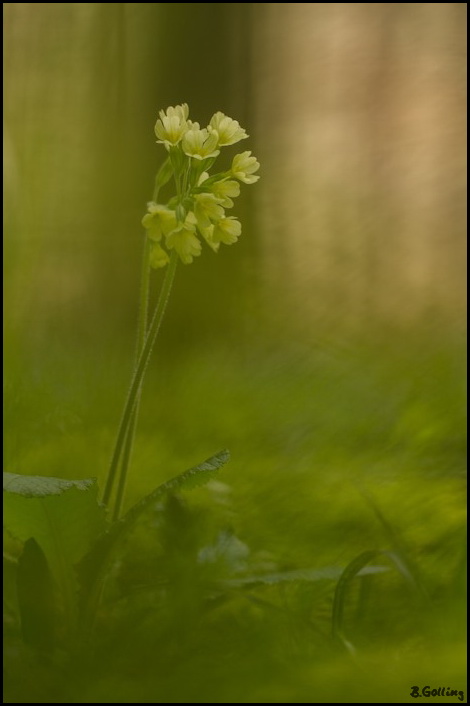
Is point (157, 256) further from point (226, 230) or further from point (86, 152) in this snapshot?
point (86, 152)

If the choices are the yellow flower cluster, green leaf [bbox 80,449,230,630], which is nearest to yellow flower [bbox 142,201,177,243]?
the yellow flower cluster

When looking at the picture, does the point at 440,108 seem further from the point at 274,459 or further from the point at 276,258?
the point at 274,459

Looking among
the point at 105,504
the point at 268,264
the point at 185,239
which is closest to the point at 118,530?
the point at 105,504

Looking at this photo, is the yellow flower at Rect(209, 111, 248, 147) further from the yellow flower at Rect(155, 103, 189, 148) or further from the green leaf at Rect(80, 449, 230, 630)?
the green leaf at Rect(80, 449, 230, 630)

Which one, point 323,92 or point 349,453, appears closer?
point 349,453

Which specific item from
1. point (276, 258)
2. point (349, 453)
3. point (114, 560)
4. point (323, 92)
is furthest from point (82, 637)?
point (323, 92)

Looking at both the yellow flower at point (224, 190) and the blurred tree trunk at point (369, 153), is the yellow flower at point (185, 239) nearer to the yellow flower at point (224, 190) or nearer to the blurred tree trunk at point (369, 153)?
the yellow flower at point (224, 190)

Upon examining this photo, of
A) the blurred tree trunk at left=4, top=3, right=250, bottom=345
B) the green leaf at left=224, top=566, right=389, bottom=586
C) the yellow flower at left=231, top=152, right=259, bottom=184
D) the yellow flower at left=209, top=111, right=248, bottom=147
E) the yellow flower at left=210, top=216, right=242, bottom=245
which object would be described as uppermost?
the blurred tree trunk at left=4, top=3, right=250, bottom=345
